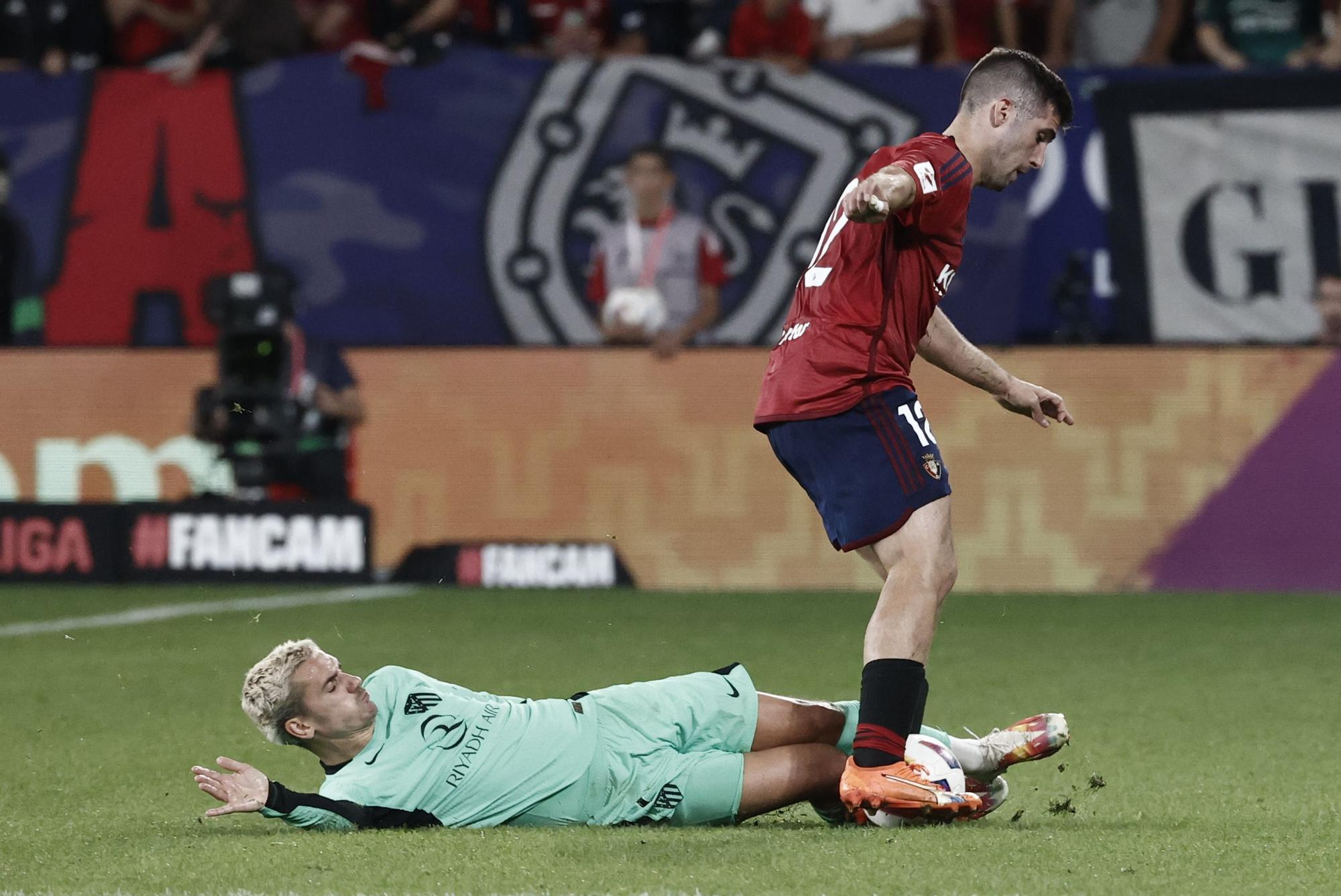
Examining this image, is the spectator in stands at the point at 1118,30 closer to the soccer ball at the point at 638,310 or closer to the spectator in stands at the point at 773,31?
the spectator in stands at the point at 773,31

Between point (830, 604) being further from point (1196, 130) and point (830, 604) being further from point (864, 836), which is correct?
point (864, 836)

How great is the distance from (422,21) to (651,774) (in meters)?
9.78

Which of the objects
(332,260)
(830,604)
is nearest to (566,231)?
(332,260)

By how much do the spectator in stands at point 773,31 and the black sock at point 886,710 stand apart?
8.90 meters

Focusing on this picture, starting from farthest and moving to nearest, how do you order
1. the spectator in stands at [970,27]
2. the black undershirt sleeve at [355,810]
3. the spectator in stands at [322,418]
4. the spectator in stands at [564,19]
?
the spectator in stands at [564,19] < the spectator in stands at [970,27] < the spectator in stands at [322,418] < the black undershirt sleeve at [355,810]

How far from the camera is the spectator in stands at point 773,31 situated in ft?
44.5

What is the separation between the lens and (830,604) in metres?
11.2

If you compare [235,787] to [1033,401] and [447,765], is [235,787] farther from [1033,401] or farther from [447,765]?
[1033,401]

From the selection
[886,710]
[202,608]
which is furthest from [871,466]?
[202,608]

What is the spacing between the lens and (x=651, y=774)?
5.20 metres

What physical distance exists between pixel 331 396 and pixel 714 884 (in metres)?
8.29

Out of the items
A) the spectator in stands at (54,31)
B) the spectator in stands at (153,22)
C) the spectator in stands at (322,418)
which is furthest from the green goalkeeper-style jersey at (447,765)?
the spectator in stands at (153,22)

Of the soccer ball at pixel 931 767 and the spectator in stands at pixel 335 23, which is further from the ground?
the spectator in stands at pixel 335 23

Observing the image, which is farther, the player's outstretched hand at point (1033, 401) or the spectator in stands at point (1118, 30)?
the spectator in stands at point (1118, 30)
